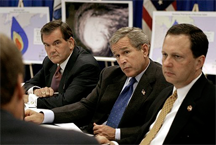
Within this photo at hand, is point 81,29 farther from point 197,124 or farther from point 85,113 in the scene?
point 197,124

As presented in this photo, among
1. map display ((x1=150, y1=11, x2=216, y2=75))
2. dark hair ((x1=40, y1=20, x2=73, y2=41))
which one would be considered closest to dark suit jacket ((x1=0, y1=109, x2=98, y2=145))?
dark hair ((x1=40, y1=20, x2=73, y2=41))

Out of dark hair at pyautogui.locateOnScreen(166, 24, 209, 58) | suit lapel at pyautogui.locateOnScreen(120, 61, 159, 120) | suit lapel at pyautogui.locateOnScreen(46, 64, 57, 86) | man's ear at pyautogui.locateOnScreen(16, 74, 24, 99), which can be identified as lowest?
suit lapel at pyautogui.locateOnScreen(46, 64, 57, 86)

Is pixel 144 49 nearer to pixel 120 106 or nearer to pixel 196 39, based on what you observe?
pixel 120 106

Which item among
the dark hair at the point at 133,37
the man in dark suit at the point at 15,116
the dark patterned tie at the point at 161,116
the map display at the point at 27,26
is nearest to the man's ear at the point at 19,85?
the man in dark suit at the point at 15,116

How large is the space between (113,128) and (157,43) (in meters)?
2.42

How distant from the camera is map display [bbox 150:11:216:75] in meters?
4.79

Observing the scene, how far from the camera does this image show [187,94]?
242 cm

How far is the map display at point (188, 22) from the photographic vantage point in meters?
4.79

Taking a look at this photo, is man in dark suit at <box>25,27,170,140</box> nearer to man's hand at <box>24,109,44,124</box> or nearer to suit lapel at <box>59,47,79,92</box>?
man's hand at <box>24,109,44,124</box>

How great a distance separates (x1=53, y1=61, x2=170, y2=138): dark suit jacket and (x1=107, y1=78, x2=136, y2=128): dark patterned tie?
0.06m

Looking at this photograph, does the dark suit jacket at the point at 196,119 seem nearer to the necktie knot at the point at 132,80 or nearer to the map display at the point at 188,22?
the necktie knot at the point at 132,80

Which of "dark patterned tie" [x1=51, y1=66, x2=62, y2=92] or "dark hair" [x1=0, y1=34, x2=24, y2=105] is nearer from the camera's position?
"dark hair" [x1=0, y1=34, x2=24, y2=105]

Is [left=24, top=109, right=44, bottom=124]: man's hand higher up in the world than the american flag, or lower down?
lower down

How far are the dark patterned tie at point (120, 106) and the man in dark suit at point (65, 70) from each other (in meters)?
0.71
